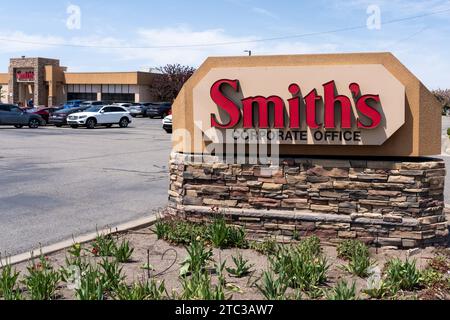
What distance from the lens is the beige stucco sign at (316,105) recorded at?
738 cm

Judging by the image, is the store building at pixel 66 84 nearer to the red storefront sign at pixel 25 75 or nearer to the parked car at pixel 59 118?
the red storefront sign at pixel 25 75

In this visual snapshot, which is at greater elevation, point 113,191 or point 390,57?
point 390,57

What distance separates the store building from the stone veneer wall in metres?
60.2

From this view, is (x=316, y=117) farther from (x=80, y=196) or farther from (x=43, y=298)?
(x=80, y=196)

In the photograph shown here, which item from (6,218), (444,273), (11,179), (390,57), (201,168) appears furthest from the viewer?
(11,179)

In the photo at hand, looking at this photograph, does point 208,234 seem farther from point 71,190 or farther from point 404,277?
point 71,190

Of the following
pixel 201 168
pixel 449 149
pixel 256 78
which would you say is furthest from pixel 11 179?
Answer: pixel 449 149

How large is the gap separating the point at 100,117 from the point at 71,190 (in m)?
26.8

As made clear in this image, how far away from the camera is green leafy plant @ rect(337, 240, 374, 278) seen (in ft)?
20.3

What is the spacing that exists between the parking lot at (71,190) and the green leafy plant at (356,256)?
12.7 ft

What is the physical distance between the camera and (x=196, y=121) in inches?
320

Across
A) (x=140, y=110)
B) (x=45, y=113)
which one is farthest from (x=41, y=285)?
(x=140, y=110)

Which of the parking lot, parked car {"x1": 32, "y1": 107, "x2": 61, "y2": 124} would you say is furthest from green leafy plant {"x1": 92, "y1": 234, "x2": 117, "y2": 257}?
parked car {"x1": 32, "y1": 107, "x2": 61, "y2": 124}
